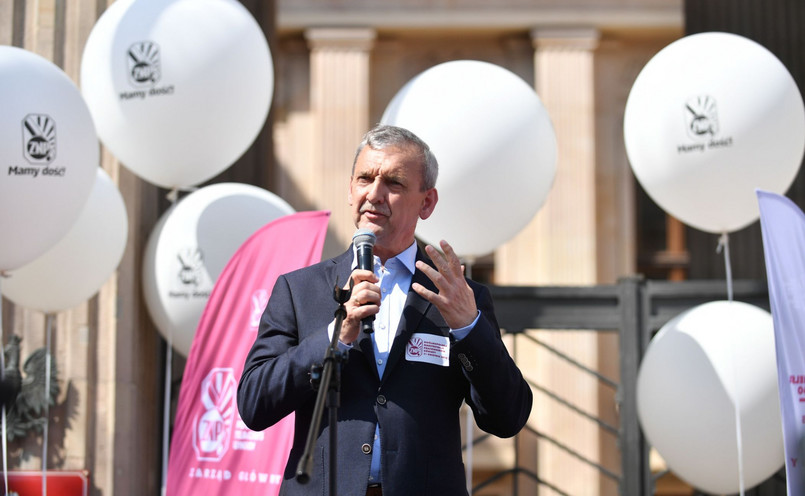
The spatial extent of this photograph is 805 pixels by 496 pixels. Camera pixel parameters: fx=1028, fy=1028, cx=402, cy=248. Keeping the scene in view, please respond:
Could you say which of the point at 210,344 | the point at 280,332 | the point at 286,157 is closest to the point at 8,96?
the point at 210,344

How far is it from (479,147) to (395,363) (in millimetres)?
2438

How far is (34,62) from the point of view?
405cm

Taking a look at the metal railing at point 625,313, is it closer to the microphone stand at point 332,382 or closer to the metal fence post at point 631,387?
the metal fence post at point 631,387

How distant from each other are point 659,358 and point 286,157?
9110mm

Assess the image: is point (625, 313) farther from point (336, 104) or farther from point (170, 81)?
point (336, 104)

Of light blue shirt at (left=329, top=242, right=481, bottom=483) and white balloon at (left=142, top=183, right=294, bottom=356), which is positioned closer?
light blue shirt at (left=329, top=242, right=481, bottom=483)

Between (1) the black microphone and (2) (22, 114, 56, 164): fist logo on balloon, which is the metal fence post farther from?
(1) the black microphone

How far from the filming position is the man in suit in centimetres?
229

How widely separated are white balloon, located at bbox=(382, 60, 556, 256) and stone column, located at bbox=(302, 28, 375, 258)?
8063 mm

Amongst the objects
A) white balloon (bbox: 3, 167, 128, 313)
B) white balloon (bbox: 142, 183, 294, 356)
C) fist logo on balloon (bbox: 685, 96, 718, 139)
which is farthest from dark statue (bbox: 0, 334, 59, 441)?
fist logo on balloon (bbox: 685, 96, 718, 139)

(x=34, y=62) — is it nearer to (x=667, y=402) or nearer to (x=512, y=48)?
(x=667, y=402)

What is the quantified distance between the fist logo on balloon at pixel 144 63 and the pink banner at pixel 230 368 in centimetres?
100

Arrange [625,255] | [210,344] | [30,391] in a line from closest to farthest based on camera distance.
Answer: [210,344] → [30,391] → [625,255]

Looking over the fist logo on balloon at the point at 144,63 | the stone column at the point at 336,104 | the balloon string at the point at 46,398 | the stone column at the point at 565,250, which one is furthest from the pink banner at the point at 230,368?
the stone column at the point at 336,104
